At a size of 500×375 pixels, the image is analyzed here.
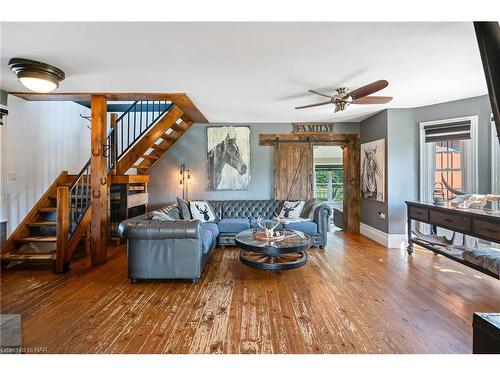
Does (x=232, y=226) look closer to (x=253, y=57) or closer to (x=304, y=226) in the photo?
(x=304, y=226)

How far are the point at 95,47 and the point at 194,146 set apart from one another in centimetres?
340

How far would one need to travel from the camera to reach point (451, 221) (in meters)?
3.18

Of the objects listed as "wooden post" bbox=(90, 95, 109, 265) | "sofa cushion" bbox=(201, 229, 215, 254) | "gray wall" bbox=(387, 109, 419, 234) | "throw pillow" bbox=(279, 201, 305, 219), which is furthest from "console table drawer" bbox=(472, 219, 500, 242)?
"wooden post" bbox=(90, 95, 109, 265)

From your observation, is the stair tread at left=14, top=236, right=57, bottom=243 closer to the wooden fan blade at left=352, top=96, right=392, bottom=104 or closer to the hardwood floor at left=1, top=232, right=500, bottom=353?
the hardwood floor at left=1, top=232, right=500, bottom=353

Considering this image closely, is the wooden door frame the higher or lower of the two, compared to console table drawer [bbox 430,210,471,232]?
higher

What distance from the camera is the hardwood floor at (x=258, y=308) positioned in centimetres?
187

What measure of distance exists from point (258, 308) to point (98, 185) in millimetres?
2920

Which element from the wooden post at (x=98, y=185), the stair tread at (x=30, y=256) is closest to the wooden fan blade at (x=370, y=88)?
the wooden post at (x=98, y=185)

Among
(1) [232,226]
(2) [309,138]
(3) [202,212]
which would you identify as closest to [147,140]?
(3) [202,212]

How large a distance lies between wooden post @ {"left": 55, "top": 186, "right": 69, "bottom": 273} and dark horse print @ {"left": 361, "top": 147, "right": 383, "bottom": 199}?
17.2 feet

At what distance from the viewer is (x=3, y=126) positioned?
3.67m

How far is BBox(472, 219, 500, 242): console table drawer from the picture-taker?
2.60 m
